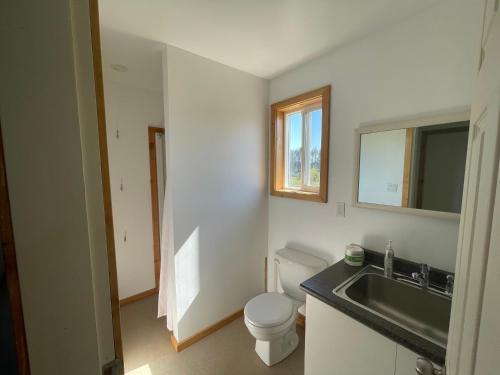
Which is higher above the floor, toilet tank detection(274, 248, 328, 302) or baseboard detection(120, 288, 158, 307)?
toilet tank detection(274, 248, 328, 302)

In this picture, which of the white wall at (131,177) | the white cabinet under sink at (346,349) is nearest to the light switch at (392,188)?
the white cabinet under sink at (346,349)

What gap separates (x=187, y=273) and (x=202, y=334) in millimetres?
603

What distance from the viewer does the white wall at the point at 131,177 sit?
6.95 feet

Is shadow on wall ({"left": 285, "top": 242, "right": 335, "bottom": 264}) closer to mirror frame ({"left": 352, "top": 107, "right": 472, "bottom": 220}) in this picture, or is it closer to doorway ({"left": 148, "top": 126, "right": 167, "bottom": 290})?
mirror frame ({"left": 352, "top": 107, "right": 472, "bottom": 220})

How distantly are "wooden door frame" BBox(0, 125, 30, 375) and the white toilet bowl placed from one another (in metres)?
1.36

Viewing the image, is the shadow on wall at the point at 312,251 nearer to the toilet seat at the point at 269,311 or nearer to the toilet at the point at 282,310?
the toilet at the point at 282,310

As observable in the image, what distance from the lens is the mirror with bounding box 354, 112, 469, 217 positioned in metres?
1.12

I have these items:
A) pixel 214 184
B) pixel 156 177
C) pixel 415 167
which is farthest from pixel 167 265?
pixel 415 167

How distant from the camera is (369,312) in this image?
3.21 ft

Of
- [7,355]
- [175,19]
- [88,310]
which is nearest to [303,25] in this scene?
[175,19]

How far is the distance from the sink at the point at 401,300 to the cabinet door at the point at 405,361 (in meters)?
0.18

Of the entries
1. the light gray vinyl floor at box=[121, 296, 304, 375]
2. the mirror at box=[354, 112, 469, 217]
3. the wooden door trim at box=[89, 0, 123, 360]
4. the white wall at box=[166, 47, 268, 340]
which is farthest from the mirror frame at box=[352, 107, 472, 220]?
the wooden door trim at box=[89, 0, 123, 360]

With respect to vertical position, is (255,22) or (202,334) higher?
(255,22)

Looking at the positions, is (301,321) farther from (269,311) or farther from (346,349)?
A: (346,349)
